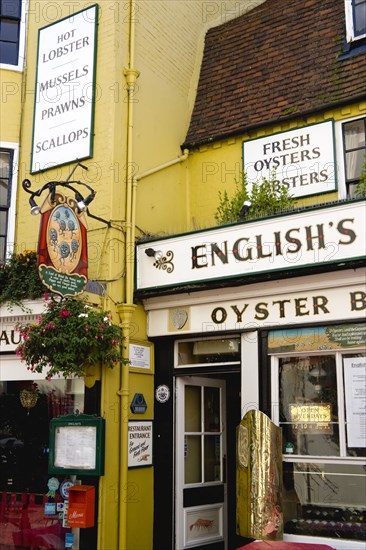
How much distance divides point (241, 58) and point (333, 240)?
4.53 meters

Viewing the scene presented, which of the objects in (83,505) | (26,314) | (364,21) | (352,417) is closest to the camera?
(352,417)

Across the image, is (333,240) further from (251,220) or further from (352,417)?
(352,417)

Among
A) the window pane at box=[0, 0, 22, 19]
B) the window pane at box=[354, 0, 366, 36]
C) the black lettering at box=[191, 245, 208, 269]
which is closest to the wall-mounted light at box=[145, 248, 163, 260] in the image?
the black lettering at box=[191, 245, 208, 269]

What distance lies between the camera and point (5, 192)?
9891 mm

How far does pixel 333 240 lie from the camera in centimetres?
745

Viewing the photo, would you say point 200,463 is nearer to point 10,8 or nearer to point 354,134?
point 354,134

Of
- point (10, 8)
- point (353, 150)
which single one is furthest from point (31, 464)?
point (10, 8)

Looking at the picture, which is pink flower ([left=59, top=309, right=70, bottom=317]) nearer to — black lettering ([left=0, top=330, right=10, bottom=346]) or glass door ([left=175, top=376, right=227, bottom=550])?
black lettering ([left=0, top=330, right=10, bottom=346])

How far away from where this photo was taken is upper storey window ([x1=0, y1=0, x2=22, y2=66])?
10.3m

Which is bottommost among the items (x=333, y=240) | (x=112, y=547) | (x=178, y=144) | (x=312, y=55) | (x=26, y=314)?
(x=112, y=547)

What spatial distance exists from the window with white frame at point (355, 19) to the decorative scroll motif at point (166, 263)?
413 cm

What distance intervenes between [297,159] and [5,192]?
4.43 m

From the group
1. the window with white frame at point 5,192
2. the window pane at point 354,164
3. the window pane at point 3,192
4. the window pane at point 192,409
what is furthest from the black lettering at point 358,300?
the window pane at point 3,192

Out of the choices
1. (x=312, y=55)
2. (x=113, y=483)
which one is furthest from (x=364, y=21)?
(x=113, y=483)
